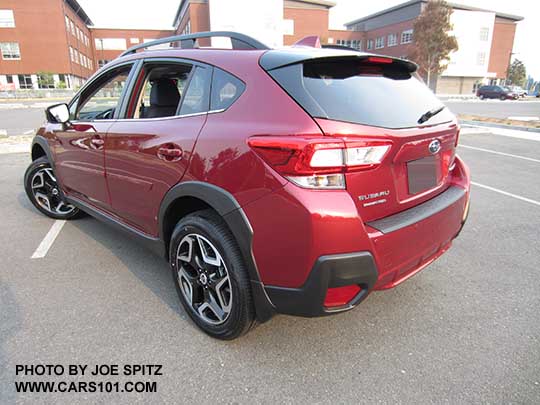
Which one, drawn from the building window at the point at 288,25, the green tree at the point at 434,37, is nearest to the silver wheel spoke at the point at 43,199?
the green tree at the point at 434,37

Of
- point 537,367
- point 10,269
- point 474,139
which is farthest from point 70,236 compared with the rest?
point 474,139

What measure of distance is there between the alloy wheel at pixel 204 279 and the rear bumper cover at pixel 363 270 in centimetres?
38

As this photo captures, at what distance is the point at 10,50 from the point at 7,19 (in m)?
3.73

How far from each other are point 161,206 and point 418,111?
1.77 metres

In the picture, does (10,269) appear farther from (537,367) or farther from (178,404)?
(537,367)

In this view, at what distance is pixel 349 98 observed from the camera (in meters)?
2.05

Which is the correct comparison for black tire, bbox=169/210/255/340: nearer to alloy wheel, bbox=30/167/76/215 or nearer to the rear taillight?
the rear taillight

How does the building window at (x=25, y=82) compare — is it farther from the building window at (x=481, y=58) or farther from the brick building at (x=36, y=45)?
the building window at (x=481, y=58)

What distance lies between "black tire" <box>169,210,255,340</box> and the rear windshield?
2.81ft

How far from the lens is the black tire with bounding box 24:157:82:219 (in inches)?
176

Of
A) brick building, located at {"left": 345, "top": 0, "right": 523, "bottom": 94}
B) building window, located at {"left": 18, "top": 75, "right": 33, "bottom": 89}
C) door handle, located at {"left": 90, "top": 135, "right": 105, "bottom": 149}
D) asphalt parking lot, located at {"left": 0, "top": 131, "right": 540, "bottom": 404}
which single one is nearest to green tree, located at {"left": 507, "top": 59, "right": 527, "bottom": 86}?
brick building, located at {"left": 345, "top": 0, "right": 523, "bottom": 94}

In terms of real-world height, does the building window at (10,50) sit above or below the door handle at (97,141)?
above

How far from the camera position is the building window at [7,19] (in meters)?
48.2

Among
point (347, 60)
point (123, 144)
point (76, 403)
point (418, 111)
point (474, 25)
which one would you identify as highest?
point (474, 25)
